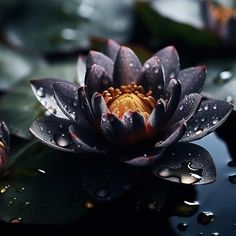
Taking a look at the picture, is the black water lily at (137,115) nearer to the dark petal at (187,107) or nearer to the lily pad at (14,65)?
the dark petal at (187,107)

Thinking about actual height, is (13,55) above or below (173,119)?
below

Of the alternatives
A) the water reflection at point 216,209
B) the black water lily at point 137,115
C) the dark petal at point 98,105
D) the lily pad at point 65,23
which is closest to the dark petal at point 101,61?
the black water lily at point 137,115

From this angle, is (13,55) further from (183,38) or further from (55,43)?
(183,38)

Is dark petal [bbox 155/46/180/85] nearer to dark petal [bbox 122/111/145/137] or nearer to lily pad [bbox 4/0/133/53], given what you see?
dark petal [bbox 122/111/145/137]

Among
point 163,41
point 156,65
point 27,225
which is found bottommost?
point 27,225

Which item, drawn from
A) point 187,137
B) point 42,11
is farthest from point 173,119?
point 42,11

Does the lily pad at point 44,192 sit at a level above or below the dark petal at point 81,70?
below

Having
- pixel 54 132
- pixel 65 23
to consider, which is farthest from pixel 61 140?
pixel 65 23
